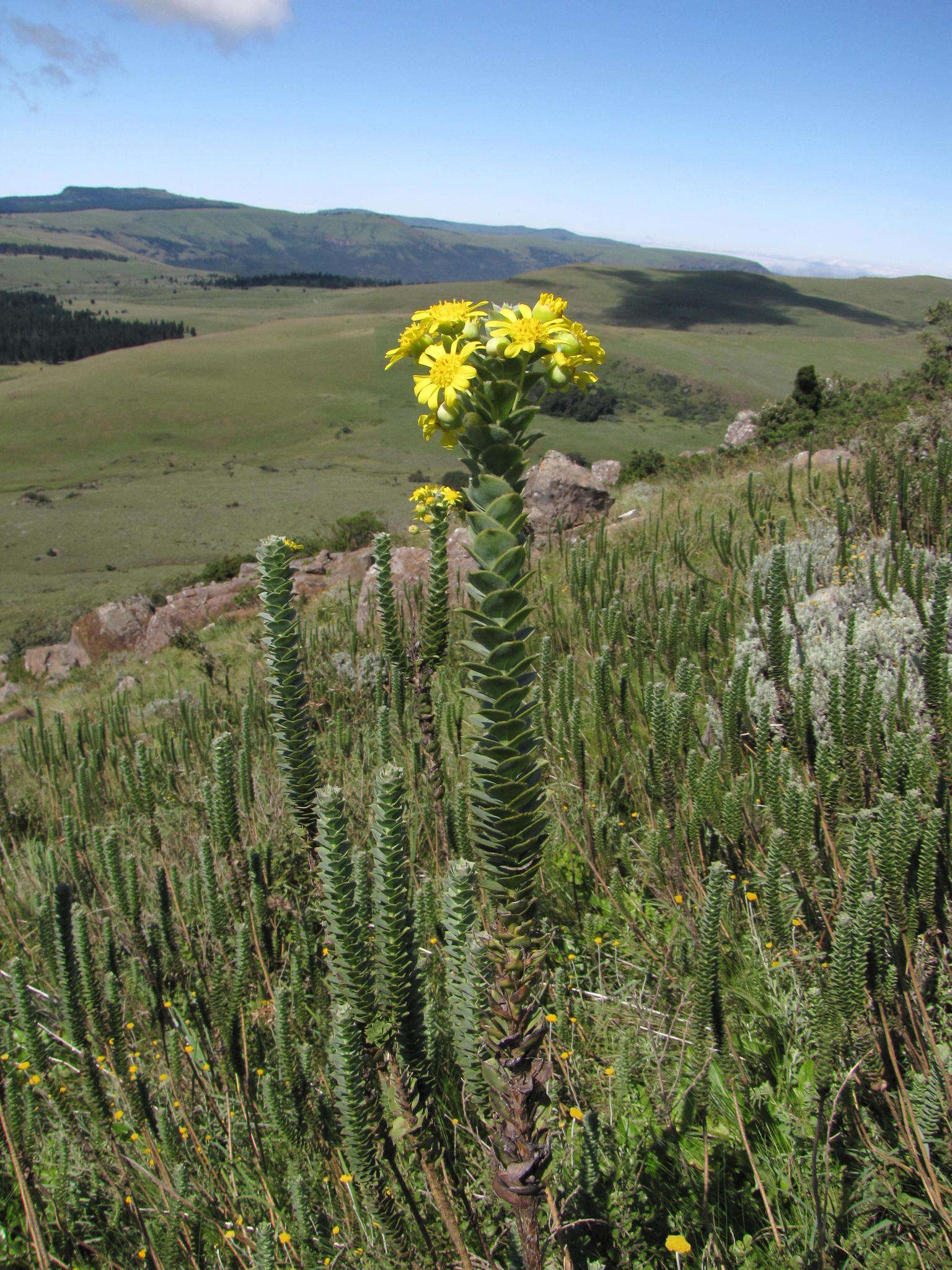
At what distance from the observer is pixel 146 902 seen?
394cm

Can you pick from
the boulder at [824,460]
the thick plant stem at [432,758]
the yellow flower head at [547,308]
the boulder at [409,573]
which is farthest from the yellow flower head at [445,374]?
the boulder at [824,460]

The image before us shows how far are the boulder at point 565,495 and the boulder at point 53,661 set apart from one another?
10517 millimetres

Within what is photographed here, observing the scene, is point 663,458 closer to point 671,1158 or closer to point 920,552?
point 920,552

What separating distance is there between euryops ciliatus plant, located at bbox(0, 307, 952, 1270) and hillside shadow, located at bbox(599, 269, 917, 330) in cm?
12549

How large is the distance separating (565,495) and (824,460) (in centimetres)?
477

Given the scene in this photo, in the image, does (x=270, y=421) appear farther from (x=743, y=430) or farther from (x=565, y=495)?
(x=565, y=495)

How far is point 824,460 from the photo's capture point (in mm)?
9688

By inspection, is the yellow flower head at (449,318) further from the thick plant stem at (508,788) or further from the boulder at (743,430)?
the boulder at (743,430)

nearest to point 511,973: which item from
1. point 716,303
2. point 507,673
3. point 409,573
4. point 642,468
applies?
point 507,673

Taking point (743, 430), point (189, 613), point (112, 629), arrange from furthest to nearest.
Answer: point (743, 430) < point (112, 629) < point (189, 613)

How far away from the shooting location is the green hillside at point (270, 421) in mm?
39906

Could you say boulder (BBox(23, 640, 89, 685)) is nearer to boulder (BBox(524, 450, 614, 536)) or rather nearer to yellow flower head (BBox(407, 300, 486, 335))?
boulder (BBox(524, 450, 614, 536))

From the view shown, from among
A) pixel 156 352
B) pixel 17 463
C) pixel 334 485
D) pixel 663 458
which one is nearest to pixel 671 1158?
pixel 663 458

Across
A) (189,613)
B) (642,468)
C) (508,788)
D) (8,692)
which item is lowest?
(8,692)
